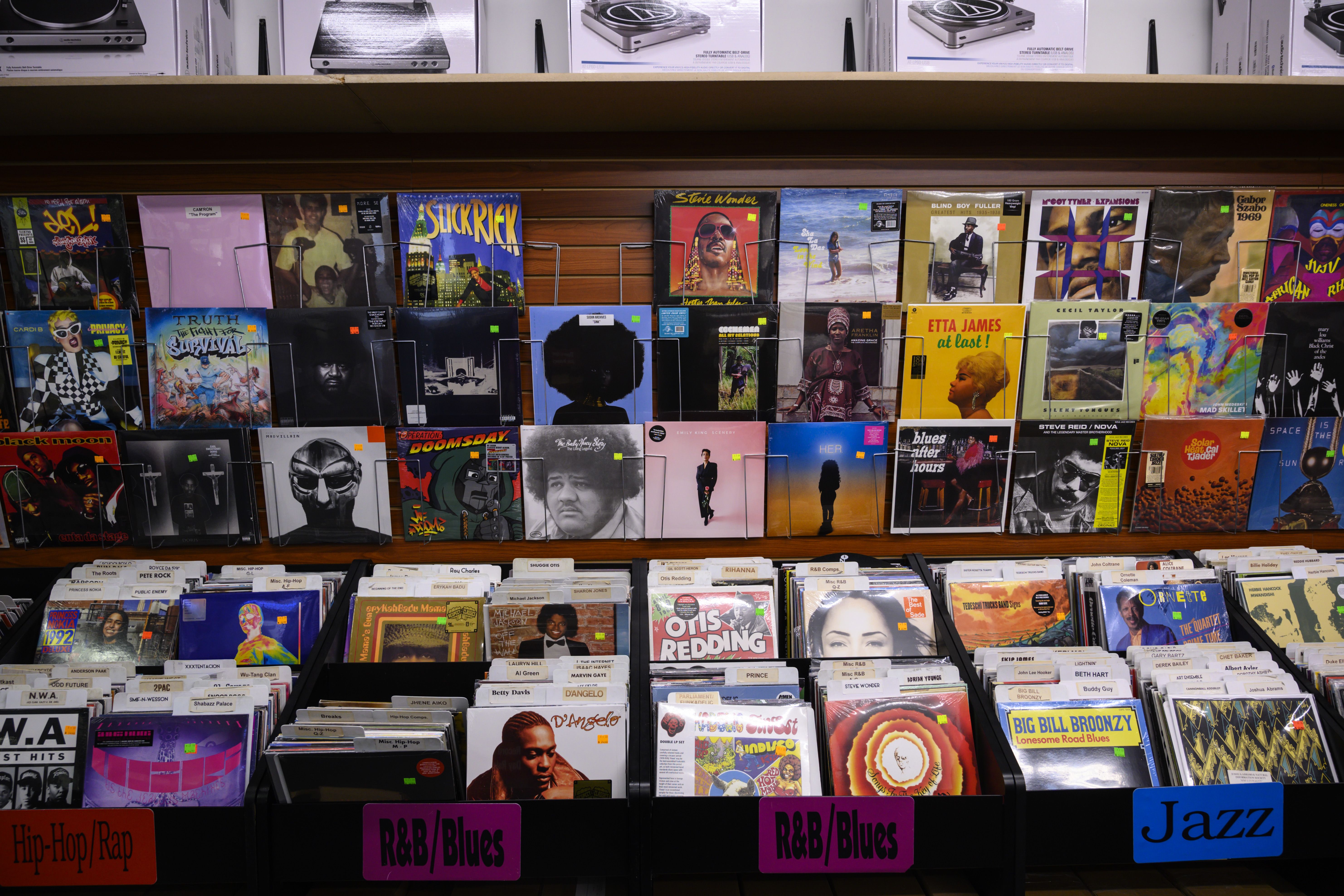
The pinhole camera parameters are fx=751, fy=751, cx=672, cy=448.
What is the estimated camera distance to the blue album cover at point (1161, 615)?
2102 millimetres

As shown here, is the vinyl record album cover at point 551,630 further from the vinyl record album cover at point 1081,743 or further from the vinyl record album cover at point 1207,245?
the vinyl record album cover at point 1207,245

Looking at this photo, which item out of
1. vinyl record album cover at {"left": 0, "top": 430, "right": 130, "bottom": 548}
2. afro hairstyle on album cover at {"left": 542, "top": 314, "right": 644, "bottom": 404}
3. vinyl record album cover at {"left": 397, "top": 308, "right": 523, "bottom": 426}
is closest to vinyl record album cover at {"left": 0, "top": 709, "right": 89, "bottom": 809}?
vinyl record album cover at {"left": 0, "top": 430, "right": 130, "bottom": 548}

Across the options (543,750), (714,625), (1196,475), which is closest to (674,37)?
(714,625)

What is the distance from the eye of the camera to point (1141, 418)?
7.65 ft

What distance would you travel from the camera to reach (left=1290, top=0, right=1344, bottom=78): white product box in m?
1.94

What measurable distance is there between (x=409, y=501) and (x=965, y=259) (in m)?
1.84

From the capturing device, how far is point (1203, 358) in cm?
229

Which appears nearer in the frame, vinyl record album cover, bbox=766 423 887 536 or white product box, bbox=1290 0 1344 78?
white product box, bbox=1290 0 1344 78

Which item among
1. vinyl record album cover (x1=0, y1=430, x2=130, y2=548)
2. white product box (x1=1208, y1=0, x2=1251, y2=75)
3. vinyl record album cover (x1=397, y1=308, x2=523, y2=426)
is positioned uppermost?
white product box (x1=1208, y1=0, x2=1251, y2=75)

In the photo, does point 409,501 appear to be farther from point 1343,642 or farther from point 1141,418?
point 1343,642

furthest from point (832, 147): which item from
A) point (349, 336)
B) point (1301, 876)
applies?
point (1301, 876)

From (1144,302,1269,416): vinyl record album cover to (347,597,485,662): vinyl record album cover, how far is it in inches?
84.0

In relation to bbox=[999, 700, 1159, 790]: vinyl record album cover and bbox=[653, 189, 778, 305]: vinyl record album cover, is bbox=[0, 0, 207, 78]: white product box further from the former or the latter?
bbox=[999, 700, 1159, 790]: vinyl record album cover

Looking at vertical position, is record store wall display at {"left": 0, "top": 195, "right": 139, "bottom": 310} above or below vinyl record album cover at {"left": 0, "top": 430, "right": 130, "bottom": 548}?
above
